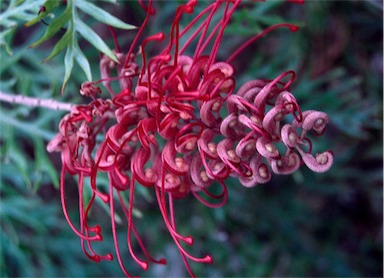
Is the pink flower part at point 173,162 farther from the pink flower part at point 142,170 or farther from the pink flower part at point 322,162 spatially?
the pink flower part at point 322,162

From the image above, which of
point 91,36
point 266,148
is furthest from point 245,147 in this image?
point 91,36

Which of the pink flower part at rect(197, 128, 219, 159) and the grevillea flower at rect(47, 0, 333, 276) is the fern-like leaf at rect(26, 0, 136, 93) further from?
the pink flower part at rect(197, 128, 219, 159)

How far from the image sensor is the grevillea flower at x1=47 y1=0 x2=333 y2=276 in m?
0.52

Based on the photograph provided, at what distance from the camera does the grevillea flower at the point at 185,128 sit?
1.72 ft

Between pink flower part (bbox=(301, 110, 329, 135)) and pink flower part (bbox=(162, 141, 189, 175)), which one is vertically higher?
pink flower part (bbox=(301, 110, 329, 135))

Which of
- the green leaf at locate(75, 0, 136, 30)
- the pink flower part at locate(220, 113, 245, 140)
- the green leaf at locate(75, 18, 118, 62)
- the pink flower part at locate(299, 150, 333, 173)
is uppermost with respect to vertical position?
the green leaf at locate(75, 0, 136, 30)

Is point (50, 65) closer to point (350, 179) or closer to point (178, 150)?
point (178, 150)

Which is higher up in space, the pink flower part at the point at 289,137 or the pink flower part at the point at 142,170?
the pink flower part at the point at 289,137

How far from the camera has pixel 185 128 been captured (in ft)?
1.86

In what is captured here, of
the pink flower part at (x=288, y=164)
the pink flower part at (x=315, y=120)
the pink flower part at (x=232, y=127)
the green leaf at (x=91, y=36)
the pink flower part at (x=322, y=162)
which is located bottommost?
the pink flower part at (x=288, y=164)

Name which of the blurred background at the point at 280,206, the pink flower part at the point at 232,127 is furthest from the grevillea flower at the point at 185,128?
the blurred background at the point at 280,206

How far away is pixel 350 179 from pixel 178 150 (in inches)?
35.3

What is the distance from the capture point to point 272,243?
125 centimetres

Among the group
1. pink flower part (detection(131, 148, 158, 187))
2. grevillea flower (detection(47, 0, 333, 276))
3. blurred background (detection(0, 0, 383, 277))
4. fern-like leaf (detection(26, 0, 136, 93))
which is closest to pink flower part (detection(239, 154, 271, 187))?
grevillea flower (detection(47, 0, 333, 276))
